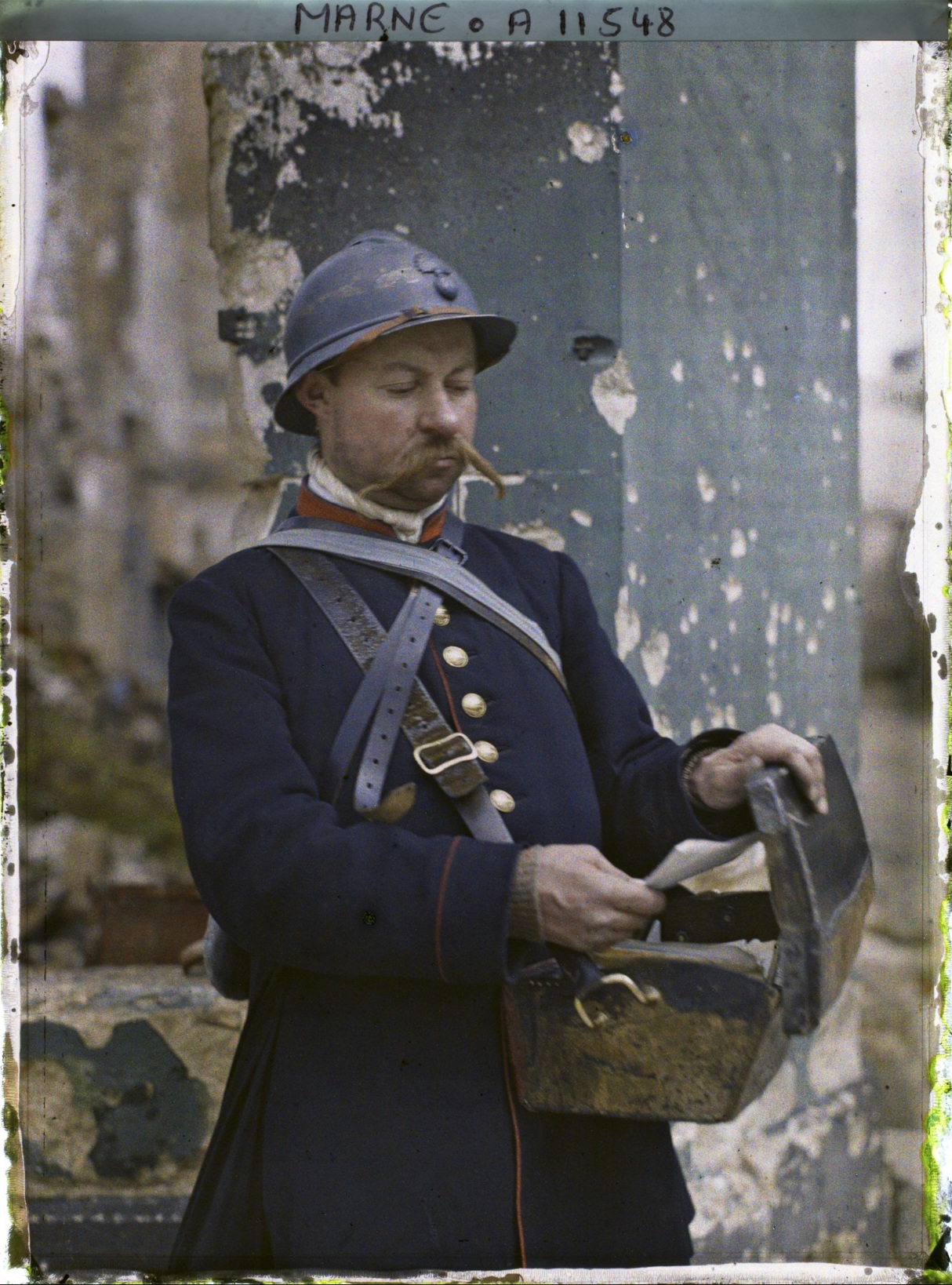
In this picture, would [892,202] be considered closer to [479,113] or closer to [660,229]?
[660,229]

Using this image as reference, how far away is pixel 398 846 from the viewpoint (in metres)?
1.83

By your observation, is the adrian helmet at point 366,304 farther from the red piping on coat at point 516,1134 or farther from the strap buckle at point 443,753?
the red piping on coat at point 516,1134

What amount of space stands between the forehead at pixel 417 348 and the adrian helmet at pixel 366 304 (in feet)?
0.06

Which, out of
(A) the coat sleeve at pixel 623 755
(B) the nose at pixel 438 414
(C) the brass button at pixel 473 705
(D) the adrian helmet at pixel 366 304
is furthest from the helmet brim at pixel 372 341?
(C) the brass button at pixel 473 705

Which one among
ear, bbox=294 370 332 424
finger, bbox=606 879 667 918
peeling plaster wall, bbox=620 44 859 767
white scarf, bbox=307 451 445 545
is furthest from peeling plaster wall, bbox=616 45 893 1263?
finger, bbox=606 879 667 918

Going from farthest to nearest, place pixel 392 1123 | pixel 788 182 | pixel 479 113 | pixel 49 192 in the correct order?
pixel 788 182 → pixel 479 113 → pixel 49 192 → pixel 392 1123

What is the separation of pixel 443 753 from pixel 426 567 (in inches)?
13.2

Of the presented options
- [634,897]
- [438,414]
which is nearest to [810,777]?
[634,897]

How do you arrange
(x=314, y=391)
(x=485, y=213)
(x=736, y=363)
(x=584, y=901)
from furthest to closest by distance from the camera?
(x=736, y=363), (x=485, y=213), (x=314, y=391), (x=584, y=901)

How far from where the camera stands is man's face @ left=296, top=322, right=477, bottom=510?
2.06m

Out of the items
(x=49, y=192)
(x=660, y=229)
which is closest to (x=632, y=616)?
(x=660, y=229)

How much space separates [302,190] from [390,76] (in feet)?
0.89

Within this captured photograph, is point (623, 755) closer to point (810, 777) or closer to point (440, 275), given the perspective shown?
point (810, 777)

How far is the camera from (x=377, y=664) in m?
1.99
